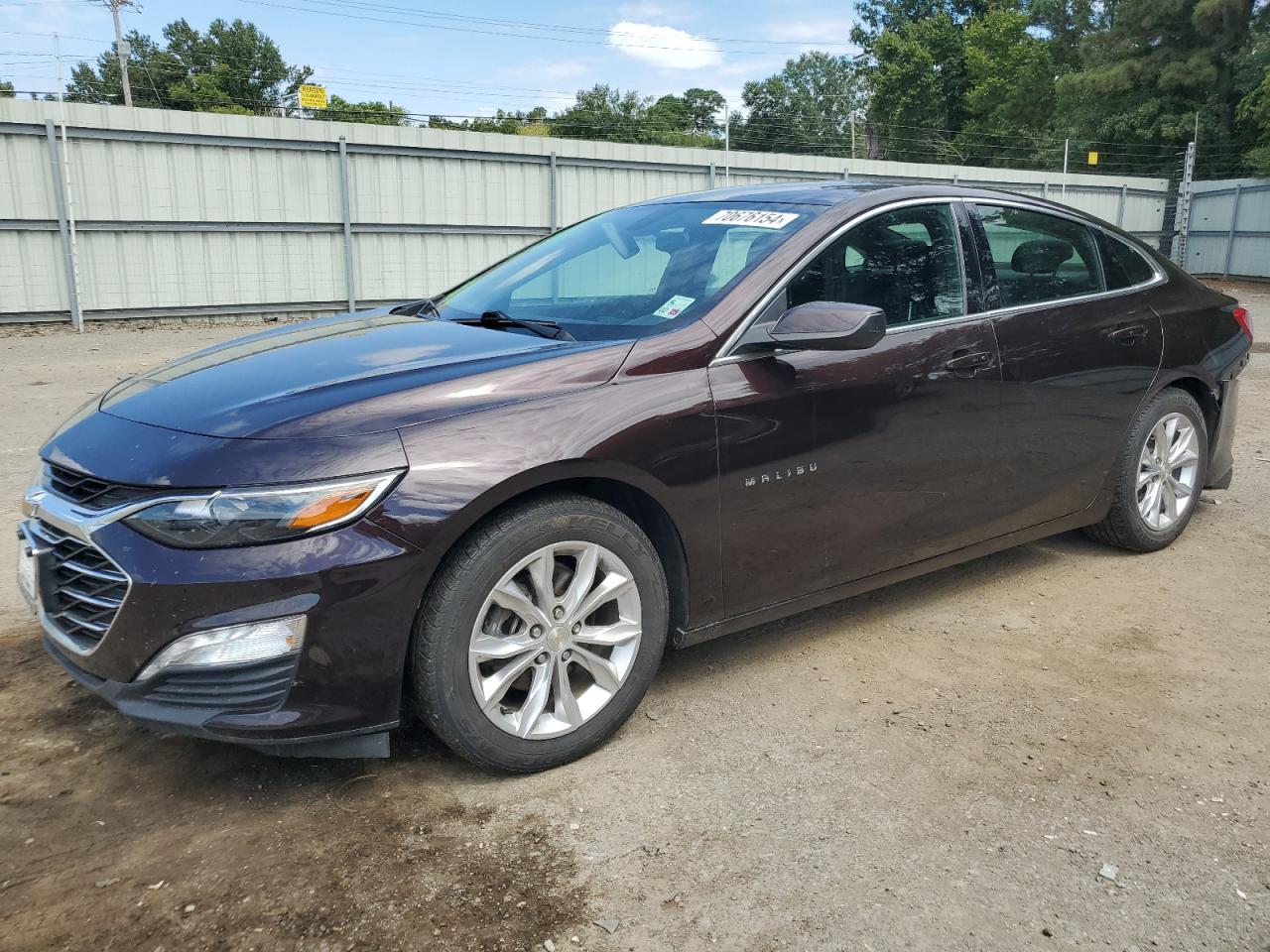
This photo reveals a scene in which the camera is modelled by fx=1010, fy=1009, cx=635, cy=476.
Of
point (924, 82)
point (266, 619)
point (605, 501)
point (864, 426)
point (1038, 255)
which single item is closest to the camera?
point (266, 619)

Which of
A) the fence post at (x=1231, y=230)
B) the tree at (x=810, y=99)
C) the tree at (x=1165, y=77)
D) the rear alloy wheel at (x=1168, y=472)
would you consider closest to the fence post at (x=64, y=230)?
the rear alloy wheel at (x=1168, y=472)

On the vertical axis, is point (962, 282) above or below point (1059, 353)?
above

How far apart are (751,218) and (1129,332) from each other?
6.16 ft

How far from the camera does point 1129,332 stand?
4.30 m

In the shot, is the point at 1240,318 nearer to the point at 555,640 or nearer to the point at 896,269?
the point at 896,269

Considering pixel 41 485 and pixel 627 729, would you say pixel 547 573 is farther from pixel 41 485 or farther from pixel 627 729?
pixel 41 485

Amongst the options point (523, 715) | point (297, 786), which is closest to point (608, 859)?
point (523, 715)

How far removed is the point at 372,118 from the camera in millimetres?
57781

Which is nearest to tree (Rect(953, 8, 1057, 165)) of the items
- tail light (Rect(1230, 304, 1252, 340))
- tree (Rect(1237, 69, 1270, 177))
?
tree (Rect(1237, 69, 1270, 177))

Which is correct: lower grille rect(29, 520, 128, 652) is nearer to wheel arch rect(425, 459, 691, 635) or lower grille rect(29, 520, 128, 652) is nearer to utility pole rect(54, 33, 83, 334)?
wheel arch rect(425, 459, 691, 635)

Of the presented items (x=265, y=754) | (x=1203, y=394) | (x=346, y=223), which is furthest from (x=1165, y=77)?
(x=265, y=754)

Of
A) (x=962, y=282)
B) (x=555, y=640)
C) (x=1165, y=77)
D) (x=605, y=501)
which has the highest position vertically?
(x=1165, y=77)

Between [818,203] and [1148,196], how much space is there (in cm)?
2977

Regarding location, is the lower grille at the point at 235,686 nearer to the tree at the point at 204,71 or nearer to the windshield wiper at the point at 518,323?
the windshield wiper at the point at 518,323
